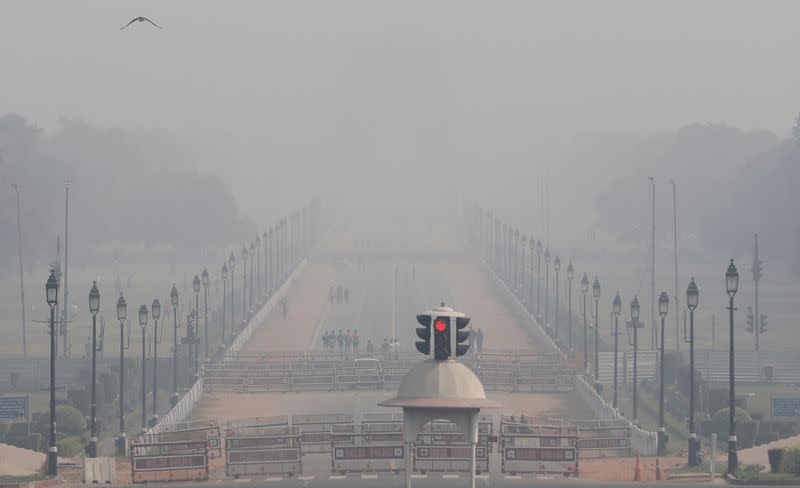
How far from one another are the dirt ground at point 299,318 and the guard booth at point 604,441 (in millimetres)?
38597

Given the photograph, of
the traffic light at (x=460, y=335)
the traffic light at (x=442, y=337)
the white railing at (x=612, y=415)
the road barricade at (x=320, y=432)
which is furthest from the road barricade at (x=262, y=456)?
the traffic light at (x=460, y=335)

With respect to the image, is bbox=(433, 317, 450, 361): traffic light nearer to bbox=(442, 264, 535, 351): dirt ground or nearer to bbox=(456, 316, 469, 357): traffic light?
bbox=(456, 316, 469, 357): traffic light

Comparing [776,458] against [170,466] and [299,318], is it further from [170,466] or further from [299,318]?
[299,318]

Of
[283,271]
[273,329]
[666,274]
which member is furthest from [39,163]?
[273,329]

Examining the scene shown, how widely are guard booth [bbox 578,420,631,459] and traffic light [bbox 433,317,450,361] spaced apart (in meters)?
16.3

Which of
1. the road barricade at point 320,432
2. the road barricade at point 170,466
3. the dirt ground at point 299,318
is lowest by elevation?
the road barricade at point 170,466

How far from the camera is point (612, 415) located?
227ft

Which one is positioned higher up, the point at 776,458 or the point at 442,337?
the point at 442,337

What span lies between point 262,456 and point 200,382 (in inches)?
1183

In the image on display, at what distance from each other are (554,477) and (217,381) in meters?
33.8

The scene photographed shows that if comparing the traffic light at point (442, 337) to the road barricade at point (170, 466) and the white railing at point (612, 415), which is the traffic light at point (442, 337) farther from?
the white railing at point (612, 415)

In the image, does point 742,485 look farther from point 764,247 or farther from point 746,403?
point 764,247

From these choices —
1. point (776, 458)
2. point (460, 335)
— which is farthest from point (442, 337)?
point (776, 458)

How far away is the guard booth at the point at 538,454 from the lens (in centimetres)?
5322
